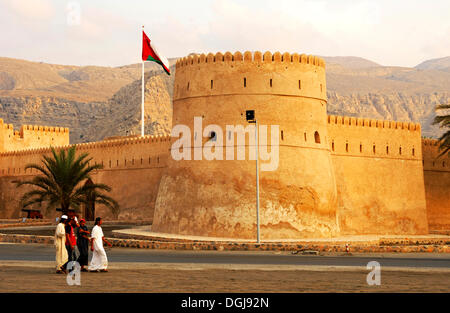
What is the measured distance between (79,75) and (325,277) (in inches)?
6622

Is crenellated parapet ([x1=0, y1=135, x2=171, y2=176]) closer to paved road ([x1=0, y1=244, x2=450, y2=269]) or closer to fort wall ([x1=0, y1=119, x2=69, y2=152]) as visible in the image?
fort wall ([x1=0, y1=119, x2=69, y2=152])

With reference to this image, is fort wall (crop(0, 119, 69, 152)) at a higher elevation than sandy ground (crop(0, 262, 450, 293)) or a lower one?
higher

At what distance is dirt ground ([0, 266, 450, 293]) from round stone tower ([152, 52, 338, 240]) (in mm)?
8495

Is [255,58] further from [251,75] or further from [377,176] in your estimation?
[377,176]

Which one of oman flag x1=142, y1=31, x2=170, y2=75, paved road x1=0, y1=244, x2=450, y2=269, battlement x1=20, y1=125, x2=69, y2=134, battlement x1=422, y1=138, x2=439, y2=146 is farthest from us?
battlement x1=20, y1=125, x2=69, y2=134

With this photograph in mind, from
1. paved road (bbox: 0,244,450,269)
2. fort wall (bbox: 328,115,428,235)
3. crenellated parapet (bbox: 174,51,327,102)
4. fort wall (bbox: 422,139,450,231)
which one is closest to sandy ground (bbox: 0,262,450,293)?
paved road (bbox: 0,244,450,269)

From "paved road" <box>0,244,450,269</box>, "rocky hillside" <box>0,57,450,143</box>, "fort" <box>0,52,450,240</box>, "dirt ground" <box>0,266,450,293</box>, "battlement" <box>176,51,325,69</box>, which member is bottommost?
"dirt ground" <box>0,266,450,293</box>

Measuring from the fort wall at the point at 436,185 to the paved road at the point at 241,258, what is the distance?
12723 mm

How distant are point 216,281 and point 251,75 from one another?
465 inches

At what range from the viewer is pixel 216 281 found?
10.6 metres

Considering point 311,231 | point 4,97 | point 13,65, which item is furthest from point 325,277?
point 13,65

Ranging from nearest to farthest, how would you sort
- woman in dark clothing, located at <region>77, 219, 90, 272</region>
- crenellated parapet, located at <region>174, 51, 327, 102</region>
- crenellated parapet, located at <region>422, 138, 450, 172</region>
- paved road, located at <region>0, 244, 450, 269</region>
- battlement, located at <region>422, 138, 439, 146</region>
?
woman in dark clothing, located at <region>77, 219, 90, 272</region>
paved road, located at <region>0, 244, 450, 269</region>
crenellated parapet, located at <region>174, 51, 327, 102</region>
battlement, located at <region>422, 138, 439, 146</region>
crenellated parapet, located at <region>422, 138, 450, 172</region>

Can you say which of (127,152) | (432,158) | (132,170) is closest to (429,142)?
(432,158)

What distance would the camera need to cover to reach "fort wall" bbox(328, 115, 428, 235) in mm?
25812
